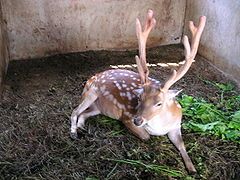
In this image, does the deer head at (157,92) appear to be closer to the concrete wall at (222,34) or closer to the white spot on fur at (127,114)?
the white spot on fur at (127,114)

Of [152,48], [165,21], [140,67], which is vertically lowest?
[152,48]

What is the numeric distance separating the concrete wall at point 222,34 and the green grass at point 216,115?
1.38 feet

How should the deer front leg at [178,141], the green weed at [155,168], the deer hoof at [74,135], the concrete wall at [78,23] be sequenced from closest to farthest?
the green weed at [155,168] < the deer front leg at [178,141] < the deer hoof at [74,135] < the concrete wall at [78,23]

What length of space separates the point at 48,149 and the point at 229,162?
140 centimetres

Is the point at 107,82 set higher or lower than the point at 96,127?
higher

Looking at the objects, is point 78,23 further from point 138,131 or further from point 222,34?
point 138,131

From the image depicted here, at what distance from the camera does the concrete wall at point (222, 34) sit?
4.05m

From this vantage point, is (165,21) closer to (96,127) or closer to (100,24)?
(100,24)

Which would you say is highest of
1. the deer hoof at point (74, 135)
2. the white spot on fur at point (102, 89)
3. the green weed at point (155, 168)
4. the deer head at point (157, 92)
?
the deer head at point (157, 92)

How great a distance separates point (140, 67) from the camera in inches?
106

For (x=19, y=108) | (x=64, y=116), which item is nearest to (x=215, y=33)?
(x=64, y=116)

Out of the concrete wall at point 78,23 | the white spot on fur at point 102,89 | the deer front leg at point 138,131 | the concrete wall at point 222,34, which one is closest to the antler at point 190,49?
the deer front leg at point 138,131

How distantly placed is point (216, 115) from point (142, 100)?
3.42 feet

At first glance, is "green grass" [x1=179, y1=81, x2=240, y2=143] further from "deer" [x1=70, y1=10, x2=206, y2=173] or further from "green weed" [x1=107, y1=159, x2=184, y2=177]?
"green weed" [x1=107, y1=159, x2=184, y2=177]
